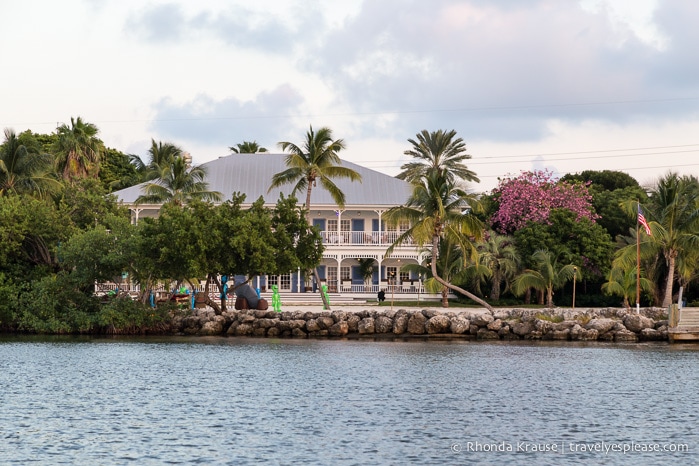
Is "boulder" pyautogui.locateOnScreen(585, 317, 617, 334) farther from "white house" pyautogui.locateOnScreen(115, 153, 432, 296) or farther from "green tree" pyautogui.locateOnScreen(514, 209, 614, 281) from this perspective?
"white house" pyautogui.locateOnScreen(115, 153, 432, 296)

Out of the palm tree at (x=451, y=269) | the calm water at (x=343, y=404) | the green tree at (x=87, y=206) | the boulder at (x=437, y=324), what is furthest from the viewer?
the palm tree at (x=451, y=269)

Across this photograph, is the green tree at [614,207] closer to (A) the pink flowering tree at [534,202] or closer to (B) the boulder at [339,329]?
(A) the pink flowering tree at [534,202]

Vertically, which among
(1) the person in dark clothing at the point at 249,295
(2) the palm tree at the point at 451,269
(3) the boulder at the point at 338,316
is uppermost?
(2) the palm tree at the point at 451,269

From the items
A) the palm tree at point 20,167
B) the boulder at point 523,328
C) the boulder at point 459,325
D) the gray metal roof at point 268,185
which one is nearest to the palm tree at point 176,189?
the gray metal roof at point 268,185

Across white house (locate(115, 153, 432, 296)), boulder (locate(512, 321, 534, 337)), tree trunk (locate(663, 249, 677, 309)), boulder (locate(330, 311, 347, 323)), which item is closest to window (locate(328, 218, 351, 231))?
white house (locate(115, 153, 432, 296))

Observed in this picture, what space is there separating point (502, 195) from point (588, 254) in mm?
7944

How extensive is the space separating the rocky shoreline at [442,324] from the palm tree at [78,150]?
20073 mm

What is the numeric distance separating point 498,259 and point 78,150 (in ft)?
83.6

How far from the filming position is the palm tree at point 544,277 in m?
48.5

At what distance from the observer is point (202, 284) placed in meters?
54.1

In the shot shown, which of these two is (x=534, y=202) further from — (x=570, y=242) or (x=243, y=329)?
(x=243, y=329)

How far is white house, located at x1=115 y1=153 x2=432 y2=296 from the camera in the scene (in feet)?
190

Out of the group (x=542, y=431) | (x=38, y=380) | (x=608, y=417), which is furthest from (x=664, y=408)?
(x=38, y=380)

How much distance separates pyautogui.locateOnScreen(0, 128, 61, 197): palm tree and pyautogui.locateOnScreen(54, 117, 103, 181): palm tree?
611cm
